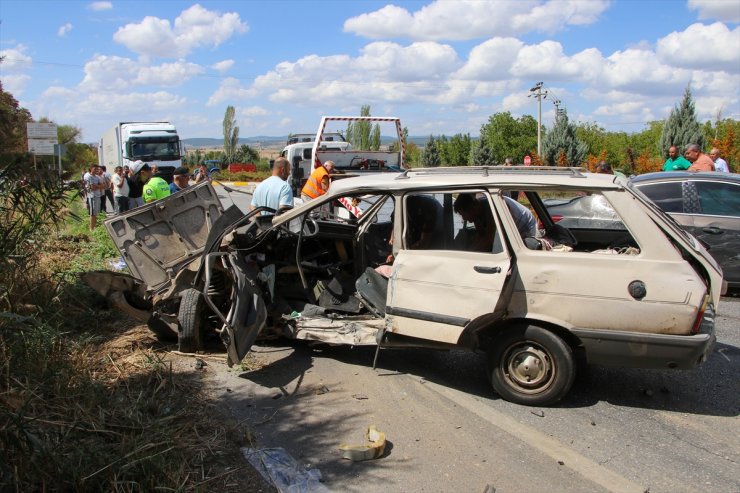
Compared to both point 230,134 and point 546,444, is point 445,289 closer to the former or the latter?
point 546,444

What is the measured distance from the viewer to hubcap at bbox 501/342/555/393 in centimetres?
437

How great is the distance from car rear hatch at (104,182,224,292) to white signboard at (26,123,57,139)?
860cm

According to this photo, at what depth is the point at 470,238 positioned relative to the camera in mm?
4977

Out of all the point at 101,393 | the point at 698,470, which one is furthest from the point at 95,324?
the point at 698,470

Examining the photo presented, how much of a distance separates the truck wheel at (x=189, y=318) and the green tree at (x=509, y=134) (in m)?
40.9

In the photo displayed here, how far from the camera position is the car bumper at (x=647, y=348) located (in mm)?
4027

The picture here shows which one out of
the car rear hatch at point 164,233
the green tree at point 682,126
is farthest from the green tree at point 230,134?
the car rear hatch at point 164,233

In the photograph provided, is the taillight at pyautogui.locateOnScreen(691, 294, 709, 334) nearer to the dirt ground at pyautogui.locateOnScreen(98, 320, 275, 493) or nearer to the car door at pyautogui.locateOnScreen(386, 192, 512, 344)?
the car door at pyautogui.locateOnScreen(386, 192, 512, 344)

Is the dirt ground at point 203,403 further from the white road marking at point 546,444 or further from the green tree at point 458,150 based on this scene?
the green tree at point 458,150

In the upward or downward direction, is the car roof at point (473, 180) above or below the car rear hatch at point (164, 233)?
above

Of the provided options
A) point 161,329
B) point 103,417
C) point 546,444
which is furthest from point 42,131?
point 546,444

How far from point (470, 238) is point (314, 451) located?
7.11 ft

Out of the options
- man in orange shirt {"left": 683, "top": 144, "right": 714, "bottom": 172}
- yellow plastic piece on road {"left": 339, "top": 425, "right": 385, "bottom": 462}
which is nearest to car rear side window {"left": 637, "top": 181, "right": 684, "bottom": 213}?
man in orange shirt {"left": 683, "top": 144, "right": 714, "bottom": 172}

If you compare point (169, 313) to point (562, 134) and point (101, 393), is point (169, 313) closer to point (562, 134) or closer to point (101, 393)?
point (101, 393)
